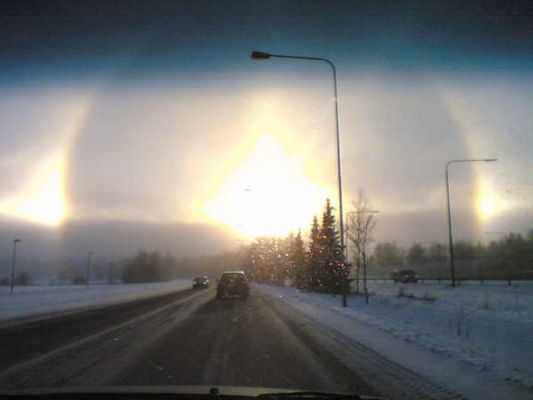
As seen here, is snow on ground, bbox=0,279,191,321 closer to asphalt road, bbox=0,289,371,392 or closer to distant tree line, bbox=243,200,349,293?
asphalt road, bbox=0,289,371,392

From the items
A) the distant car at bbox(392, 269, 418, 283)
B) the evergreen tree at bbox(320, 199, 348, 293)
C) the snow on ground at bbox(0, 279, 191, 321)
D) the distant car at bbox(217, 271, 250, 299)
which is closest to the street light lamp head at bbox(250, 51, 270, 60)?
the snow on ground at bbox(0, 279, 191, 321)

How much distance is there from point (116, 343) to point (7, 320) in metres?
10.0

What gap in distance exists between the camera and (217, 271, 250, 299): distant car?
36.4 m

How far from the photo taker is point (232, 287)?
36375mm

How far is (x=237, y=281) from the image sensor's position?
1448 inches

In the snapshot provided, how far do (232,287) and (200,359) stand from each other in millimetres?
25481

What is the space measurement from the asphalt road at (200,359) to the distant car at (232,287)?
1800 centimetres

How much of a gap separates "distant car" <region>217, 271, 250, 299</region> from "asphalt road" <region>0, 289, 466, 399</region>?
59.1 feet

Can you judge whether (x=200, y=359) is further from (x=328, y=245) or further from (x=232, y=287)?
(x=328, y=245)

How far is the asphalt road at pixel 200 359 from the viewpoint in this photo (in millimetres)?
8484

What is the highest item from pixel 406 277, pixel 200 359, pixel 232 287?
pixel 406 277

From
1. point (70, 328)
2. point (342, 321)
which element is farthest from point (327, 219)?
point (70, 328)

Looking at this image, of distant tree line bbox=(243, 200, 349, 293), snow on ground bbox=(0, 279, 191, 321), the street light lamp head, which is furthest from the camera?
distant tree line bbox=(243, 200, 349, 293)

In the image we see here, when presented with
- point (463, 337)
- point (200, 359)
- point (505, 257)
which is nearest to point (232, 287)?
point (463, 337)
